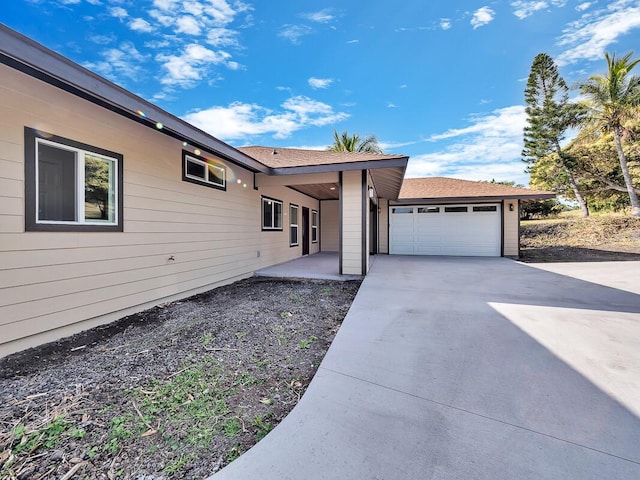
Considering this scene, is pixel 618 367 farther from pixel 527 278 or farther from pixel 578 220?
pixel 578 220

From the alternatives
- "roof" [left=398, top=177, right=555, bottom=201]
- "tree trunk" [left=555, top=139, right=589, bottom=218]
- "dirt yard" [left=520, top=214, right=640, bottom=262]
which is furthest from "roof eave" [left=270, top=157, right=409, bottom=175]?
"tree trunk" [left=555, top=139, right=589, bottom=218]

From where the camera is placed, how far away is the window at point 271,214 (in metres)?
8.34

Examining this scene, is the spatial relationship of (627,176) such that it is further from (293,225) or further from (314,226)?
(293,225)

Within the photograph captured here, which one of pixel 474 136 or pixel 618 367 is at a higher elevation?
pixel 474 136

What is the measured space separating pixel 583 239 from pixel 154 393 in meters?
19.3

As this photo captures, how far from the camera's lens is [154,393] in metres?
2.26

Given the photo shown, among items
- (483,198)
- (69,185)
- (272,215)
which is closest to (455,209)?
(483,198)

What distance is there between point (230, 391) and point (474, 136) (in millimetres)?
18878

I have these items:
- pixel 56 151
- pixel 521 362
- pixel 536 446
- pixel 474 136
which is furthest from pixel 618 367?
pixel 474 136

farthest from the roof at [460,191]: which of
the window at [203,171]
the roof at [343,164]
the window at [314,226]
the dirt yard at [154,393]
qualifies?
the dirt yard at [154,393]

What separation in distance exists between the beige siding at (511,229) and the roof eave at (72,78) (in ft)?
38.5

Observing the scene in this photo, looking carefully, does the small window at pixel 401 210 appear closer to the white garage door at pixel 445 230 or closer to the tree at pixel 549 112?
the white garage door at pixel 445 230

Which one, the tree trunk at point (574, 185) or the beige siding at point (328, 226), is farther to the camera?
the tree trunk at point (574, 185)

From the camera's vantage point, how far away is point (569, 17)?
27.7 ft
